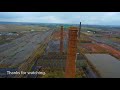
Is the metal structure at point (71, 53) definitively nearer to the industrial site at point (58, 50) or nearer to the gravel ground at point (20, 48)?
the industrial site at point (58, 50)

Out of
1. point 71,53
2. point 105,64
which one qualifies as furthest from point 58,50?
point 105,64

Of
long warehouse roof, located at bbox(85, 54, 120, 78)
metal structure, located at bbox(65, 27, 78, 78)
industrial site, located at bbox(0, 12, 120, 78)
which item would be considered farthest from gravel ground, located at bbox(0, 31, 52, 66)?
long warehouse roof, located at bbox(85, 54, 120, 78)

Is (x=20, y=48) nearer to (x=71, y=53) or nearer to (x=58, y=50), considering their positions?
(x=58, y=50)

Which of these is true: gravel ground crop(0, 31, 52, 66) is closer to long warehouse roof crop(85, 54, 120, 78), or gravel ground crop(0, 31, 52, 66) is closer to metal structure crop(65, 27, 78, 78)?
metal structure crop(65, 27, 78, 78)

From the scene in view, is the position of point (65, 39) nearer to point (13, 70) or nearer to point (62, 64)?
point (62, 64)

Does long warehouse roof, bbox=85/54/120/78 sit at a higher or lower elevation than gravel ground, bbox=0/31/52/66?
lower

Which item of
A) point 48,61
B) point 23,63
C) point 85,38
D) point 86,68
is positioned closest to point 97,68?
point 86,68

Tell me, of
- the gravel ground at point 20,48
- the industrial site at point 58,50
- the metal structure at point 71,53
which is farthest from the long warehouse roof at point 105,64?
the gravel ground at point 20,48

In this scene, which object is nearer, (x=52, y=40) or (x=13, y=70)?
(x=13, y=70)
